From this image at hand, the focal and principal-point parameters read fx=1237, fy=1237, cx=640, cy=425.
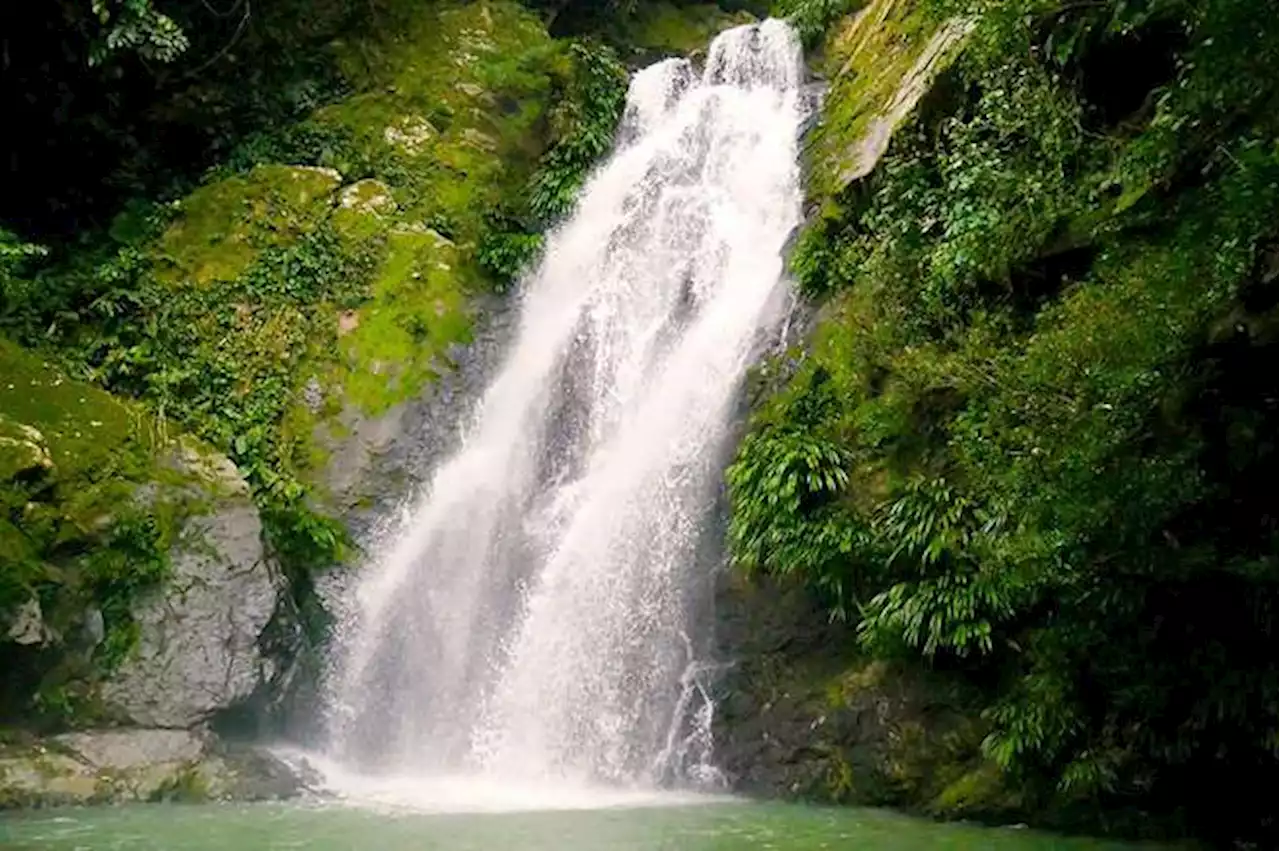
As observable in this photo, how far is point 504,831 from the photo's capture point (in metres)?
7.71

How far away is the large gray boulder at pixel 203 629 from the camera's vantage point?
9.70 metres

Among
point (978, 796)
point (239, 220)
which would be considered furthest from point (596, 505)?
point (239, 220)

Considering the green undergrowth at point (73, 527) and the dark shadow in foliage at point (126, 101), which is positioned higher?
the dark shadow in foliage at point (126, 101)

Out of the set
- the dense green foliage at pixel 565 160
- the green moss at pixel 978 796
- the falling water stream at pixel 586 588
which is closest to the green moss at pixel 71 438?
the falling water stream at pixel 586 588

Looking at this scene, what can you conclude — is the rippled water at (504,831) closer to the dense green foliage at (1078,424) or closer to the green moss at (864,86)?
the dense green foliage at (1078,424)

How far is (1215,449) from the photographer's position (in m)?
7.10

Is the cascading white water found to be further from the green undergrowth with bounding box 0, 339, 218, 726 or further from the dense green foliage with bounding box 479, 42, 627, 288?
the green undergrowth with bounding box 0, 339, 218, 726

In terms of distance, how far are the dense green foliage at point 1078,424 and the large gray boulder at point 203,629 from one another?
13.3ft

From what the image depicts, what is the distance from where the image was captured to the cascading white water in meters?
10.5

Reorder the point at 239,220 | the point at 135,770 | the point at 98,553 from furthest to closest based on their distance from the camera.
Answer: the point at 239,220 → the point at 98,553 → the point at 135,770

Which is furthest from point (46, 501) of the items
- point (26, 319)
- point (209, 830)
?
A: point (26, 319)

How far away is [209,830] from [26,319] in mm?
7850

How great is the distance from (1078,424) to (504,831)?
427 cm

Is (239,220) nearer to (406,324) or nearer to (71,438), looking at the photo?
(406,324)
